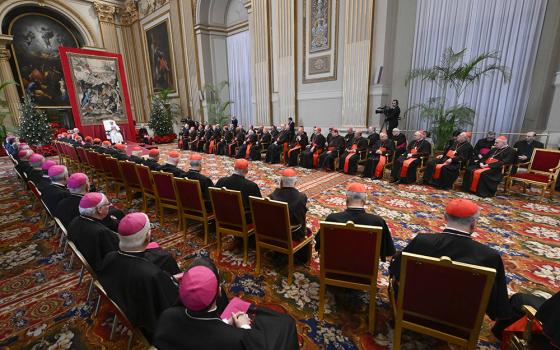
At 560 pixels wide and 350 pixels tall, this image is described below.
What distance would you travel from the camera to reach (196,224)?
416 cm

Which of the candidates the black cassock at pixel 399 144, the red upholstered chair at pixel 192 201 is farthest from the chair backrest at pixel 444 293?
the black cassock at pixel 399 144

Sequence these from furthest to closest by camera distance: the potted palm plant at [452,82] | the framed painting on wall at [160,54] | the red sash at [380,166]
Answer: the framed painting on wall at [160,54]
the potted palm plant at [452,82]
the red sash at [380,166]

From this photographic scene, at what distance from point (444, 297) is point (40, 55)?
65.0 ft

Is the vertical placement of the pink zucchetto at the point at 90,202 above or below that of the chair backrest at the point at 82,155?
above

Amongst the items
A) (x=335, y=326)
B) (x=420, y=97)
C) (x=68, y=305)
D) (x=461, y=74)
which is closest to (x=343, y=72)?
(x=420, y=97)

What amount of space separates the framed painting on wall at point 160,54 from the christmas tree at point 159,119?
1543 millimetres

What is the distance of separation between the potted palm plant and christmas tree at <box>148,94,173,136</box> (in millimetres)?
12359

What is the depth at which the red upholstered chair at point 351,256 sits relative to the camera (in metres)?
1.90

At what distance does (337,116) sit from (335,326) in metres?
7.84

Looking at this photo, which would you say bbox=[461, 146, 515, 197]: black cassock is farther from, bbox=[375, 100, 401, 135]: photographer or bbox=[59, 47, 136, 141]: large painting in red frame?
bbox=[59, 47, 136, 141]: large painting in red frame

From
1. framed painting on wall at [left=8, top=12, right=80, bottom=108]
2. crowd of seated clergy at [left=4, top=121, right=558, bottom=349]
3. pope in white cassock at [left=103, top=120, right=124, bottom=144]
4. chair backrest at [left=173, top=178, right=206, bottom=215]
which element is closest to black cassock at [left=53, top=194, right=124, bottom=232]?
crowd of seated clergy at [left=4, top=121, right=558, bottom=349]

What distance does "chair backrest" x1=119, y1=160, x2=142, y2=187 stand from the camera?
15.1 feet

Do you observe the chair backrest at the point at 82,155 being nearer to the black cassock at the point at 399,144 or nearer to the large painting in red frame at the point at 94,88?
the large painting in red frame at the point at 94,88

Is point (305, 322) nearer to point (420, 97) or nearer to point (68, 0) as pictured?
point (420, 97)
